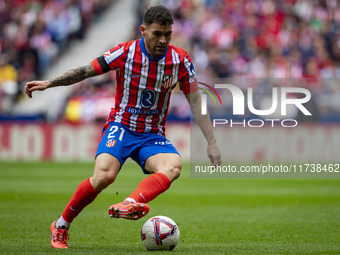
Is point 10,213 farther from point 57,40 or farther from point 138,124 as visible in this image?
point 57,40

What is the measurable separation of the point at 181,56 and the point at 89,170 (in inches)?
378

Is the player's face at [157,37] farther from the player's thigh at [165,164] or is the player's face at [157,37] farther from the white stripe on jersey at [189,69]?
the player's thigh at [165,164]

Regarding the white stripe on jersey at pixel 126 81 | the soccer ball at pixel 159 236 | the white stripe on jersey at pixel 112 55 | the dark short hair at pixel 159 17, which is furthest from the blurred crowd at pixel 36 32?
the soccer ball at pixel 159 236

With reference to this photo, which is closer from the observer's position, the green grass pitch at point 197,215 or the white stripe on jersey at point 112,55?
the white stripe on jersey at point 112,55

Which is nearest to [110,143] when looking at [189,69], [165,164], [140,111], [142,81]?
[140,111]

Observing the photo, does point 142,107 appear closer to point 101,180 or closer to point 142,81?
point 142,81

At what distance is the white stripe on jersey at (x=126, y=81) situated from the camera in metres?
5.94

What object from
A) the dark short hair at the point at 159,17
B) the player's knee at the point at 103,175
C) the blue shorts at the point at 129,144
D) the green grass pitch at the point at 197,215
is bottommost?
the green grass pitch at the point at 197,215

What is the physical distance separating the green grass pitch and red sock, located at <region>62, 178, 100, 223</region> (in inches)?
11.9

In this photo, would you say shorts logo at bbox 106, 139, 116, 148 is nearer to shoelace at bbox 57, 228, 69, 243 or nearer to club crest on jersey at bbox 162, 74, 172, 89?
club crest on jersey at bbox 162, 74, 172, 89

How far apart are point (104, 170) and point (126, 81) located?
34.0 inches

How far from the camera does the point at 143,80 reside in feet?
19.6

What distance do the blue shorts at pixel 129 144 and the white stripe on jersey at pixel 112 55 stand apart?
603mm

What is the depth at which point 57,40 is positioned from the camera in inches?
902
